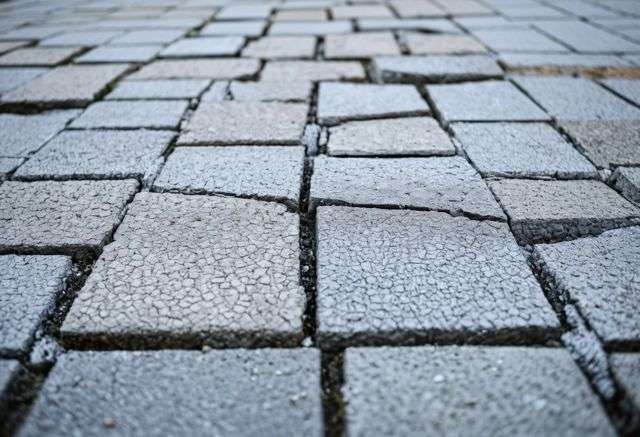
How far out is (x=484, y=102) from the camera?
1786 millimetres

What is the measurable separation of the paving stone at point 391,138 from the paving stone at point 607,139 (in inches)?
18.4

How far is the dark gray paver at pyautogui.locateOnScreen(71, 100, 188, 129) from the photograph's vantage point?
5.38ft

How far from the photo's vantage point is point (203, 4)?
4180 millimetres

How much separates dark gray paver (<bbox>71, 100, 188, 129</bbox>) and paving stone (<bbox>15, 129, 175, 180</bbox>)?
0.24 ft

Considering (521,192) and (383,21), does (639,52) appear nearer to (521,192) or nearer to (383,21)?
(383,21)

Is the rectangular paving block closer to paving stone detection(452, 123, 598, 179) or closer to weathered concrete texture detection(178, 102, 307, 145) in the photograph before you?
paving stone detection(452, 123, 598, 179)

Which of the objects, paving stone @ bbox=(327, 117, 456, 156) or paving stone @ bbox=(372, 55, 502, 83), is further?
paving stone @ bbox=(372, 55, 502, 83)

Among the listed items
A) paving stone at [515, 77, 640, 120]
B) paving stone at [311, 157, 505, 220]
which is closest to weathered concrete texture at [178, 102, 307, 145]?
paving stone at [311, 157, 505, 220]

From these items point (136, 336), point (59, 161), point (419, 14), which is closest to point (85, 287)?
point (136, 336)

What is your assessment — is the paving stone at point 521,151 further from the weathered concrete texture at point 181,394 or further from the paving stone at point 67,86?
the paving stone at point 67,86

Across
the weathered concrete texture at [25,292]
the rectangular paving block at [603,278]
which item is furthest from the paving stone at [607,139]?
the weathered concrete texture at [25,292]

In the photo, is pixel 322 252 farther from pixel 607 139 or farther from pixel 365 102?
pixel 607 139

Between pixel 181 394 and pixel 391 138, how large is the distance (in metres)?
1.11

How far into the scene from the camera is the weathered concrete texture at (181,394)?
0.64m
